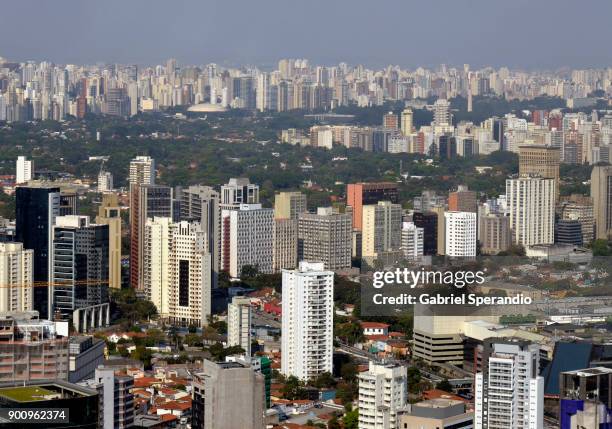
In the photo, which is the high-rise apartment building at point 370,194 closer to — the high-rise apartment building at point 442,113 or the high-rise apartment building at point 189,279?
the high-rise apartment building at point 189,279

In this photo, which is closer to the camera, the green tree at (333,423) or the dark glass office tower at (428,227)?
the green tree at (333,423)

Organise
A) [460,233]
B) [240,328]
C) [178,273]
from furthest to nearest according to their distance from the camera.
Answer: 1. [460,233]
2. [178,273]
3. [240,328]

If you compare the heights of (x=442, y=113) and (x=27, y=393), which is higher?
(x=442, y=113)

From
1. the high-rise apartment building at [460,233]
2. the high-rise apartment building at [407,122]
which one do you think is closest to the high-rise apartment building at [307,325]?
the high-rise apartment building at [460,233]

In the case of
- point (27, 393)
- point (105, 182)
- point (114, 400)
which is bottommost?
point (114, 400)

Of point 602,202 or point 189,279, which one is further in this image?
point 602,202

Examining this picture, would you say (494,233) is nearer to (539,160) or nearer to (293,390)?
A: (539,160)

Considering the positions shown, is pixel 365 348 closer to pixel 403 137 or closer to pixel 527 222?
pixel 527 222

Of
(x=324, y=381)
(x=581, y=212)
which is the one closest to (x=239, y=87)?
(x=581, y=212)
